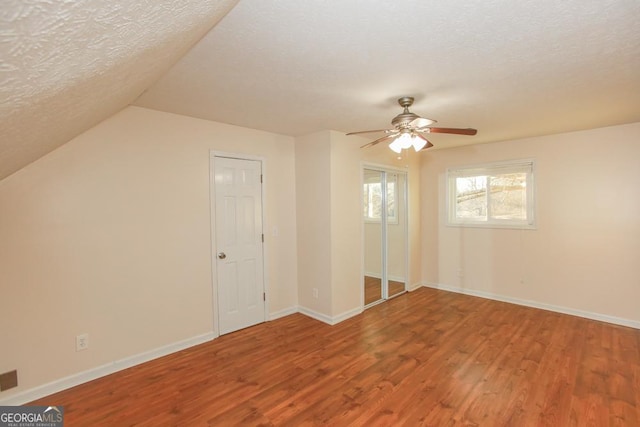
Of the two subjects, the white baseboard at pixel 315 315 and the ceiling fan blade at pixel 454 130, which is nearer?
the ceiling fan blade at pixel 454 130

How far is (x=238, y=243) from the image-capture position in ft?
11.9

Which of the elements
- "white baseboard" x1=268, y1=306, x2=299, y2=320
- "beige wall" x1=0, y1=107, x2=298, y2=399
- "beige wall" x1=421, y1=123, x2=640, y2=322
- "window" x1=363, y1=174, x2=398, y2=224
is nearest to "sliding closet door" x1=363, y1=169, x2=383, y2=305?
"window" x1=363, y1=174, x2=398, y2=224

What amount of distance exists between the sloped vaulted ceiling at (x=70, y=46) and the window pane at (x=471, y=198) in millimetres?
4638

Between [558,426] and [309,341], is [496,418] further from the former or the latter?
[309,341]

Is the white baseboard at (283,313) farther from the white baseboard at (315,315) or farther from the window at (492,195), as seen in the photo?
the window at (492,195)

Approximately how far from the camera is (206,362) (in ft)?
9.48

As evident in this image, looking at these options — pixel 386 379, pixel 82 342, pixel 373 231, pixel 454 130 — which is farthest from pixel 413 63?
pixel 82 342

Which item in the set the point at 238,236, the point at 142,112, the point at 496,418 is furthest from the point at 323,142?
the point at 496,418

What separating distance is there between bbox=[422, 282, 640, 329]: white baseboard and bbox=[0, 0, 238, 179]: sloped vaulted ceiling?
16.6ft

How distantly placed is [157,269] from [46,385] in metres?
1.16

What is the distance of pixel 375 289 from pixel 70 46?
16.2 feet

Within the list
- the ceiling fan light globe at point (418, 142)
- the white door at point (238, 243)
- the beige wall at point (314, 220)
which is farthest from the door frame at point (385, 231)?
the ceiling fan light globe at point (418, 142)

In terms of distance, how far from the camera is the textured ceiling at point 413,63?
1.49m

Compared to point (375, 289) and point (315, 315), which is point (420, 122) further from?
point (375, 289)
